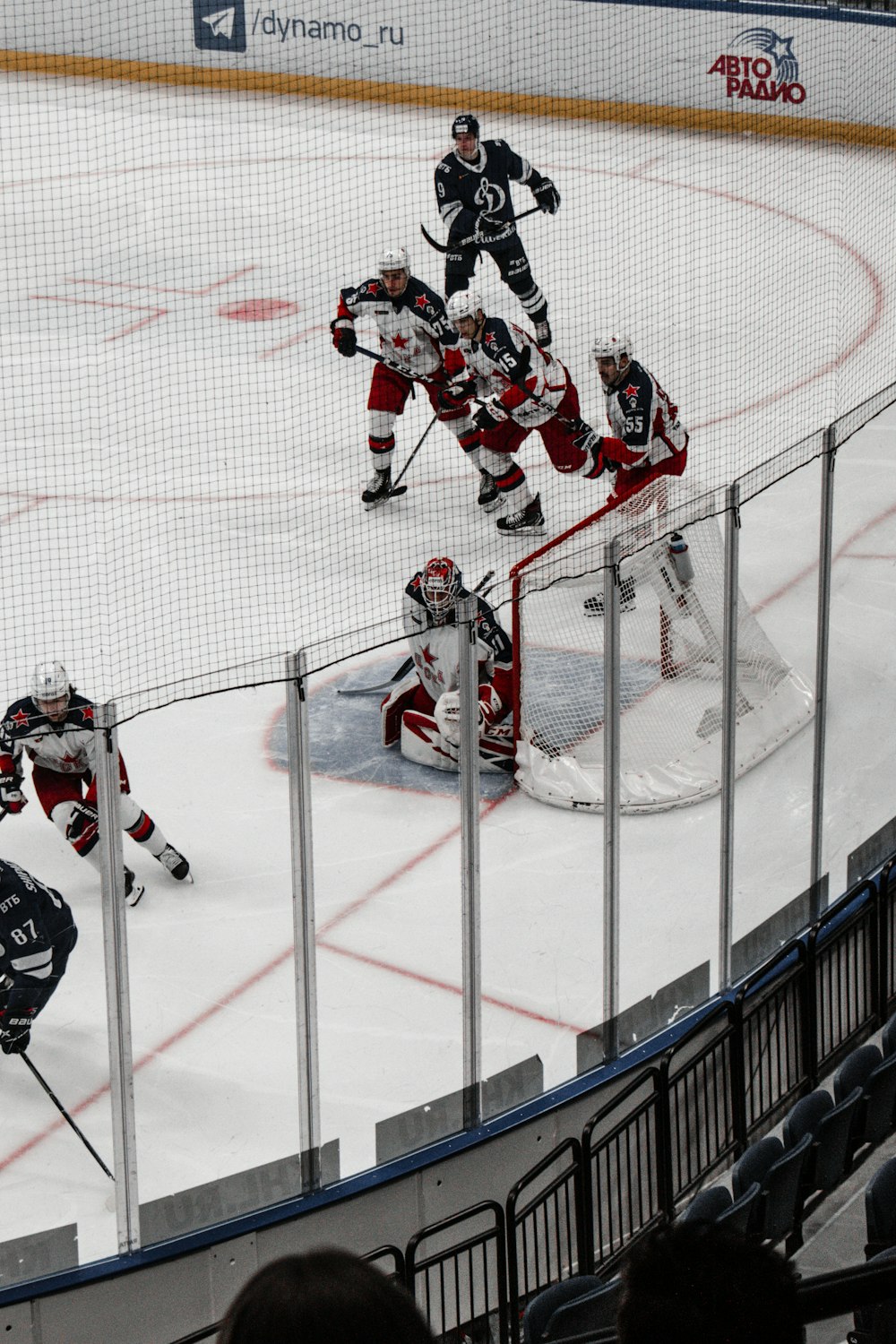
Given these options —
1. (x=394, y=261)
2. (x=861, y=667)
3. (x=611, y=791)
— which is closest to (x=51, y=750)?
(x=611, y=791)

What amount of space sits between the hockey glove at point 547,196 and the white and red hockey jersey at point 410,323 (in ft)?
5.32

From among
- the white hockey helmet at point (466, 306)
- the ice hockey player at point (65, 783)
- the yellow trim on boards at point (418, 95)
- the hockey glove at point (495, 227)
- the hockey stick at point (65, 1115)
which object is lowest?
the hockey stick at point (65, 1115)

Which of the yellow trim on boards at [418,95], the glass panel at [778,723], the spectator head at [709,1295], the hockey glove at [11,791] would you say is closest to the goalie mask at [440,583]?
the glass panel at [778,723]

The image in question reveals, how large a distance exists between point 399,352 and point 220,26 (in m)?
5.70

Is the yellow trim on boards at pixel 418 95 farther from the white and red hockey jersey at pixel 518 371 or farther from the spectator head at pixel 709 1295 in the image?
the spectator head at pixel 709 1295

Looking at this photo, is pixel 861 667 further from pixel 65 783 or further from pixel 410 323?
pixel 410 323

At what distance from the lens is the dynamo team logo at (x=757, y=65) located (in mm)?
12000

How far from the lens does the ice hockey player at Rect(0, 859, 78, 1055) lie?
12.9ft

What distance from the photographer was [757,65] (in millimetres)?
12055

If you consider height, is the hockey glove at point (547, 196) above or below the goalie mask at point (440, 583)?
above

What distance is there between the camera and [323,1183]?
387 centimetres

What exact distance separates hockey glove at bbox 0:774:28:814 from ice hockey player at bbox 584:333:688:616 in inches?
102

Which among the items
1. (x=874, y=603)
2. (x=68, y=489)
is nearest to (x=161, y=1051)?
(x=874, y=603)

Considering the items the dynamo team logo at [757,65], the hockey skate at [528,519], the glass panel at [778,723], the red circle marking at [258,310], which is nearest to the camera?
the glass panel at [778,723]
